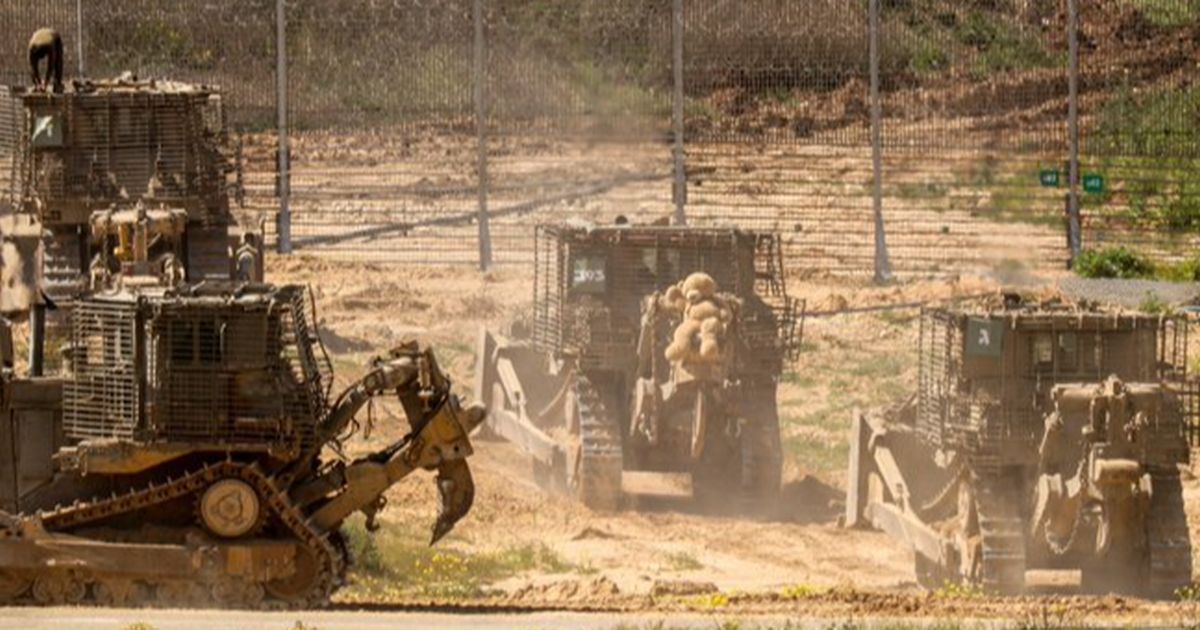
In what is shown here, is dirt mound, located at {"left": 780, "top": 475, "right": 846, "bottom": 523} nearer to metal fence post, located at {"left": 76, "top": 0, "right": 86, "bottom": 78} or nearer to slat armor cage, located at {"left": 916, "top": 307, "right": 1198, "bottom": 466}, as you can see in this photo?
slat armor cage, located at {"left": 916, "top": 307, "right": 1198, "bottom": 466}

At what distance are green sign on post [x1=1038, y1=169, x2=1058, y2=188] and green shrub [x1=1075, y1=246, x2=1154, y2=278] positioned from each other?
49.2 inches

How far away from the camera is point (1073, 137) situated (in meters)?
47.4

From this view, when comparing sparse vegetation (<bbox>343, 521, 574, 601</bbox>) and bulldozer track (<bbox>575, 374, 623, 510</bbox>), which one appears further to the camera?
bulldozer track (<bbox>575, 374, 623, 510</bbox>)

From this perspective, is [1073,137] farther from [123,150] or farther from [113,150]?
[113,150]

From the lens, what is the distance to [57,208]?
39.6 meters

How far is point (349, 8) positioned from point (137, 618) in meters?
25.9

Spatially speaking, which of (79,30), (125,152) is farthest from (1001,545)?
(79,30)

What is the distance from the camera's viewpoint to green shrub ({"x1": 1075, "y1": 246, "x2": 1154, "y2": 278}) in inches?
1833

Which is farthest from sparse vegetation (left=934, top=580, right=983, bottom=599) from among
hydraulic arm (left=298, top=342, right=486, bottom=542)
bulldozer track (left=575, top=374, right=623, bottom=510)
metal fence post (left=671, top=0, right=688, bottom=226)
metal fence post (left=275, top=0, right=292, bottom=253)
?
metal fence post (left=275, top=0, right=292, bottom=253)

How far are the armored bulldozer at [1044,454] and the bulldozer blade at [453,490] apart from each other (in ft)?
16.2

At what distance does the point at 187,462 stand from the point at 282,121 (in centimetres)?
2275

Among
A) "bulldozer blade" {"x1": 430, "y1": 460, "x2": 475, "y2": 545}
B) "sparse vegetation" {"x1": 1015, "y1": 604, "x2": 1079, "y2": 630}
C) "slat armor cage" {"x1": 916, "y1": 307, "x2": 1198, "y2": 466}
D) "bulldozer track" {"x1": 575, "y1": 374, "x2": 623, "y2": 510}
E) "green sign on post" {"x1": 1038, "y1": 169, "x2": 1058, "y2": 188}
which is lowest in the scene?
"sparse vegetation" {"x1": 1015, "y1": 604, "x2": 1079, "y2": 630}

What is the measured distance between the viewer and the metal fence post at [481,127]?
47.2 meters

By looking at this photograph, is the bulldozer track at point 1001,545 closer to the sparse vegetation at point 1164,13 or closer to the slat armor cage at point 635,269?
the slat armor cage at point 635,269
